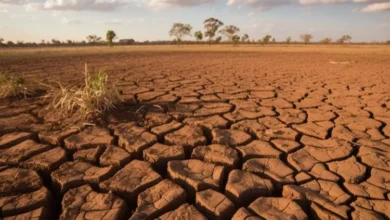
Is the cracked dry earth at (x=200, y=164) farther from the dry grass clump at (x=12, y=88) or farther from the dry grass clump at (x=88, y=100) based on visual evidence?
the dry grass clump at (x=12, y=88)

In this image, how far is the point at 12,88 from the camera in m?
3.59

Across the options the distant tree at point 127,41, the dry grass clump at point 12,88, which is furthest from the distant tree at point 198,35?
the dry grass clump at point 12,88

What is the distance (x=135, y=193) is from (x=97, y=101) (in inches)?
58.3

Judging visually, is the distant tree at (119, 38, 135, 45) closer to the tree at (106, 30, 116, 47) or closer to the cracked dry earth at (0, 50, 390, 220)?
the tree at (106, 30, 116, 47)

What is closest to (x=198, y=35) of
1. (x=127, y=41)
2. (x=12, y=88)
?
(x=127, y=41)

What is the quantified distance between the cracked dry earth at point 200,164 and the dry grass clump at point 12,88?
1.22 ft

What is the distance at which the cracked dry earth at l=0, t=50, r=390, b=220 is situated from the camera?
1421mm

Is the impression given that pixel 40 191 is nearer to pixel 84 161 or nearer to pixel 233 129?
pixel 84 161

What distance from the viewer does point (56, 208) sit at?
151 centimetres

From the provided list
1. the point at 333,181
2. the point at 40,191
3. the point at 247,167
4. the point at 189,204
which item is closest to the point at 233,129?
the point at 247,167

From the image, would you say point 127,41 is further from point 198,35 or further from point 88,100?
point 88,100

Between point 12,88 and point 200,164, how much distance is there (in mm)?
3077

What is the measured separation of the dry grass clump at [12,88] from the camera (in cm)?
355

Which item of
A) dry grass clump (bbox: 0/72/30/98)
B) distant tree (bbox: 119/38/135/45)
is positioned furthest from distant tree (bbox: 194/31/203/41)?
dry grass clump (bbox: 0/72/30/98)
